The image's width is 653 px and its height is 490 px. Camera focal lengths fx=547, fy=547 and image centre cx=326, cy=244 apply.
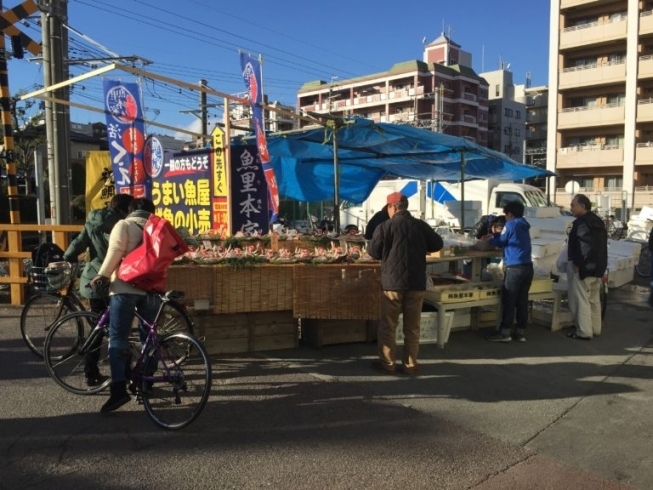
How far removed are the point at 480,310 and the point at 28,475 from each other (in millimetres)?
5670

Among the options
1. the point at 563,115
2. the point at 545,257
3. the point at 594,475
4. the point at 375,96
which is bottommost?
the point at 594,475

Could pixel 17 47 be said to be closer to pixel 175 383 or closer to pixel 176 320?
pixel 176 320

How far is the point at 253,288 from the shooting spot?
5781mm

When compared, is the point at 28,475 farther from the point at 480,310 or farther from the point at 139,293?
the point at 480,310

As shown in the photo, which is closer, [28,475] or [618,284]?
[28,475]

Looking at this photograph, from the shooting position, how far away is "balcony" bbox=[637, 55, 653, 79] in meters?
37.6

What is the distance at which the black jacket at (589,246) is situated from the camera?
22.4ft

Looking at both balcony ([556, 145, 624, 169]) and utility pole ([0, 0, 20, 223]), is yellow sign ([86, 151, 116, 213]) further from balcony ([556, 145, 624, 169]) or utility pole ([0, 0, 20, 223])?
balcony ([556, 145, 624, 169])

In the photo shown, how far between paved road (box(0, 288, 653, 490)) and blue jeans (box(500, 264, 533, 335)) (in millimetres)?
921

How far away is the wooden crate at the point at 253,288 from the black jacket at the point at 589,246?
146 inches

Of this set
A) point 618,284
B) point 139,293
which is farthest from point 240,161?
point 618,284

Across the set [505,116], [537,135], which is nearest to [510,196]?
[537,135]

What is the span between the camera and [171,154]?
28.1 ft

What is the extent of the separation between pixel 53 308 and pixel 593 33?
4407 cm
